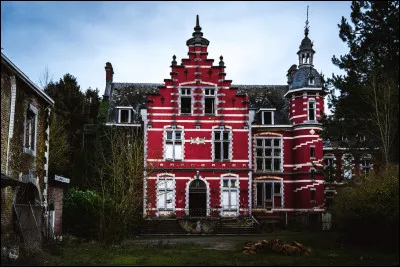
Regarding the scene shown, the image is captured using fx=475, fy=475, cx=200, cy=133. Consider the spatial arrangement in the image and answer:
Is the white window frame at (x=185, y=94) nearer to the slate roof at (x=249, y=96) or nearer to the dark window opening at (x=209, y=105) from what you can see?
the dark window opening at (x=209, y=105)

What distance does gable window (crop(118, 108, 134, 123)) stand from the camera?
126 ft

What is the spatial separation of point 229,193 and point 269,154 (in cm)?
552

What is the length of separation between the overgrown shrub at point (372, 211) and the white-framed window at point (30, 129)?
12.9 m

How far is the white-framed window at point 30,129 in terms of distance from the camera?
61.3 feet

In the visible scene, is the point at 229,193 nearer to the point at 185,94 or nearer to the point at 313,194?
the point at 313,194

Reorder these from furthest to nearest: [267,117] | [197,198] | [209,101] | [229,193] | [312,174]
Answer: [267,117], [312,174], [209,101], [197,198], [229,193]

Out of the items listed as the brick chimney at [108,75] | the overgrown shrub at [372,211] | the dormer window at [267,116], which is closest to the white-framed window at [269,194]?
the dormer window at [267,116]

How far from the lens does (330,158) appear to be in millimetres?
41344

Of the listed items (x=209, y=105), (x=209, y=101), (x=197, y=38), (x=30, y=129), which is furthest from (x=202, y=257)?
(x=197, y=38)

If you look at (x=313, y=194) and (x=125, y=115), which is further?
(x=125, y=115)

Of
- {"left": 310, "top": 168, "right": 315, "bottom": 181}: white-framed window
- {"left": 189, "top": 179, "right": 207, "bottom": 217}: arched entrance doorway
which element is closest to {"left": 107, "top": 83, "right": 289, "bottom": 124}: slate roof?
{"left": 310, "top": 168, "right": 315, "bottom": 181}: white-framed window

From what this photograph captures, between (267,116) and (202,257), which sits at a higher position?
(267,116)

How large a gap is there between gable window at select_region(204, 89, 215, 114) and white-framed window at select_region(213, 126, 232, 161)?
162cm

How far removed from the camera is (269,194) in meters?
38.9
